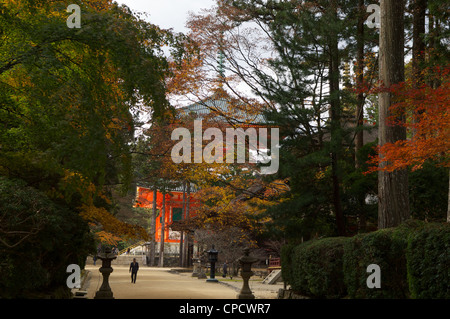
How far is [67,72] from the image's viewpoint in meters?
8.05

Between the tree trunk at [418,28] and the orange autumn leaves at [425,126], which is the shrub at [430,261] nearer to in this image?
the orange autumn leaves at [425,126]

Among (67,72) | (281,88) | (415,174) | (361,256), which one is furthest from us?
(281,88)

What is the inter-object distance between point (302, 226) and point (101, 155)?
9.61m

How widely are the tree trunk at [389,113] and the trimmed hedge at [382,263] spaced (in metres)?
1.48

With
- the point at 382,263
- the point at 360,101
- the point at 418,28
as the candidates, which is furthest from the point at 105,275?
the point at 418,28

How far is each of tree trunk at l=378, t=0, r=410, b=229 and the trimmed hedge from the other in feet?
4.85

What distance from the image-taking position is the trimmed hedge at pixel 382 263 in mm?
7469

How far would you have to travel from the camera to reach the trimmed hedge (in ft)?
24.5

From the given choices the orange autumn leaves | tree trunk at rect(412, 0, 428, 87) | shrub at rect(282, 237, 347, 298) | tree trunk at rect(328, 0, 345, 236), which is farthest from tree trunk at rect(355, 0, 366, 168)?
the orange autumn leaves

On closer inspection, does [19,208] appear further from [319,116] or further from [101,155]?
[319,116]

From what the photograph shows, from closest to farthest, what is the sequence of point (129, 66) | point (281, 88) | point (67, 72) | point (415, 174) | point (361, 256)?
1. point (129, 66)
2. point (67, 72)
3. point (361, 256)
4. point (415, 174)
5. point (281, 88)

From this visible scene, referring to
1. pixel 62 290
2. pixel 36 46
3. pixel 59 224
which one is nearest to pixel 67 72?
pixel 36 46

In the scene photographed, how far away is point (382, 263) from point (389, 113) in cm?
404

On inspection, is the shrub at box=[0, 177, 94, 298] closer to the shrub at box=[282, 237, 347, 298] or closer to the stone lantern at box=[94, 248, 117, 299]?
the stone lantern at box=[94, 248, 117, 299]
